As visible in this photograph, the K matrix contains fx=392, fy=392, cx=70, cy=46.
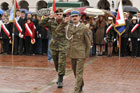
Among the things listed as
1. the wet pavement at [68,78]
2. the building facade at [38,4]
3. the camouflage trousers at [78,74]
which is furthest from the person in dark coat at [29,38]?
the building facade at [38,4]

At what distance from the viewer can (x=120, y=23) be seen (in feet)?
59.4

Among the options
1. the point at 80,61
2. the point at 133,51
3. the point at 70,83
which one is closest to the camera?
the point at 80,61

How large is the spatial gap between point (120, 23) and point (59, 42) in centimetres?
829

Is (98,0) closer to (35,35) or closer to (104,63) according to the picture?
(35,35)

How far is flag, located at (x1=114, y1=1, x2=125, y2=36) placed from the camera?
1808 centimetres

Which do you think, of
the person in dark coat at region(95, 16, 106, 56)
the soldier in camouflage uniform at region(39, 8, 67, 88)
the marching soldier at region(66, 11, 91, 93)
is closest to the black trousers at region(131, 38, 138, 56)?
the person in dark coat at region(95, 16, 106, 56)

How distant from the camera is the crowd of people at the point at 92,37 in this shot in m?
18.9

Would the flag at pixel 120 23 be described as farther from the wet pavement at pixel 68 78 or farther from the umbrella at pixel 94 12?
the umbrella at pixel 94 12

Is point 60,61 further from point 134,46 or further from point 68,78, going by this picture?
point 134,46

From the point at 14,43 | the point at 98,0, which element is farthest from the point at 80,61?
the point at 98,0

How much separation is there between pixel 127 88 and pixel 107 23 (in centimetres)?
950

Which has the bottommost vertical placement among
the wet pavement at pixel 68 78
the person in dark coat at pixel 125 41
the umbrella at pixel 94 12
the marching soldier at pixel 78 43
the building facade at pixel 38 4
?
the wet pavement at pixel 68 78

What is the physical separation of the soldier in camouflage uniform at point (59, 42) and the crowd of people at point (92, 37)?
26.8 ft

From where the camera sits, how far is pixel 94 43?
19.6 m
